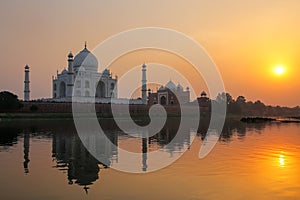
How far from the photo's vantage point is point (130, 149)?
55.1ft

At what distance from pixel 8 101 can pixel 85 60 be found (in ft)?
69.0

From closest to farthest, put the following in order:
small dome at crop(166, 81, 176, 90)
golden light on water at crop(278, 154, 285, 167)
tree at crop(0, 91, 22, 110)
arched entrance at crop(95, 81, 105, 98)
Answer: golden light on water at crop(278, 154, 285, 167) → tree at crop(0, 91, 22, 110) → arched entrance at crop(95, 81, 105, 98) → small dome at crop(166, 81, 176, 90)

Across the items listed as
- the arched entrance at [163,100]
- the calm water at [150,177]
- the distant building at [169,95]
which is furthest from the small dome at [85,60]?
the calm water at [150,177]

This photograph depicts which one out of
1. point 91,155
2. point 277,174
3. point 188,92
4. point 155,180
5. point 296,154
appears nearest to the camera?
point 155,180

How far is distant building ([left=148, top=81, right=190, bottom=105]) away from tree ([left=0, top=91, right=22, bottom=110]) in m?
36.1

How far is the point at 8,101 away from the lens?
46.1 m

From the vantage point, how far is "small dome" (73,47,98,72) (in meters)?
64.4

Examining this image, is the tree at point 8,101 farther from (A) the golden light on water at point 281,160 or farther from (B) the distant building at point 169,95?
(A) the golden light on water at point 281,160

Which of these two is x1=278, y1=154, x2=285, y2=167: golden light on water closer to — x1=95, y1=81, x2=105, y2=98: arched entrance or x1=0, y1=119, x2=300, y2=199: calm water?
x1=0, y1=119, x2=300, y2=199: calm water

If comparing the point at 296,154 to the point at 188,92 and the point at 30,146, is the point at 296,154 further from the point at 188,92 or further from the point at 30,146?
the point at 188,92

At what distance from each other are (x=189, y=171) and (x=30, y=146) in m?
8.98

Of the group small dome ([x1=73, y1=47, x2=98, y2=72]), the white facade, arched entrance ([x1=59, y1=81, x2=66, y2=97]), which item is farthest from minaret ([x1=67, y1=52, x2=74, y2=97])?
arched entrance ([x1=59, y1=81, x2=66, y2=97])

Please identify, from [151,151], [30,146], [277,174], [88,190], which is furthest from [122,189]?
[30,146]

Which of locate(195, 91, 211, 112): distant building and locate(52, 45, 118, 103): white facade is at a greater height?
locate(52, 45, 118, 103): white facade
